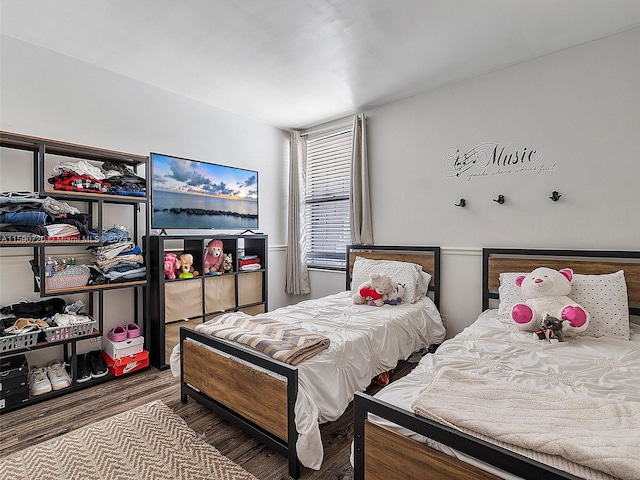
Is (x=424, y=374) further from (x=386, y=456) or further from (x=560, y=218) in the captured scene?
(x=560, y=218)

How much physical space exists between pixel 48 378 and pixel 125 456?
3.97 feet

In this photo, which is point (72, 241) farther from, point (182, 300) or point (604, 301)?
point (604, 301)

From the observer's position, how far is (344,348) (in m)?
2.02

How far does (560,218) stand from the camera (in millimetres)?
2664

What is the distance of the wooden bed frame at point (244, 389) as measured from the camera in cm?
168

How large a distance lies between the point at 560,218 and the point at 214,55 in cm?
297

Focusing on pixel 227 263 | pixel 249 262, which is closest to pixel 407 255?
pixel 249 262

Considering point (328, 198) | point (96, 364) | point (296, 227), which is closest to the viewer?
point (96, 364)

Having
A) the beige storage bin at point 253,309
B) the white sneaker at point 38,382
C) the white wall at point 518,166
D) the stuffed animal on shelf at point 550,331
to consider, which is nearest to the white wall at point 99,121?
the white sneaker at point 38,382

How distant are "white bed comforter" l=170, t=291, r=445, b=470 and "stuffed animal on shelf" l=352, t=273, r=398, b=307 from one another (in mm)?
73

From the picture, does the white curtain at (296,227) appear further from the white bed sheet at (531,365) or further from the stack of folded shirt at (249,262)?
the white bed sheet at (531,365)

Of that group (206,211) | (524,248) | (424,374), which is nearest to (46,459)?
(424,374)

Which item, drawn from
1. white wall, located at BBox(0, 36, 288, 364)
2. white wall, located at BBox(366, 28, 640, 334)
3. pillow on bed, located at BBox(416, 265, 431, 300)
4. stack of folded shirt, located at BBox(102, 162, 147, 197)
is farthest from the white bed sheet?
white wall, located at BBox(0, 36, 288, 364)

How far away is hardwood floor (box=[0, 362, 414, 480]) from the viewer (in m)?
1.77
